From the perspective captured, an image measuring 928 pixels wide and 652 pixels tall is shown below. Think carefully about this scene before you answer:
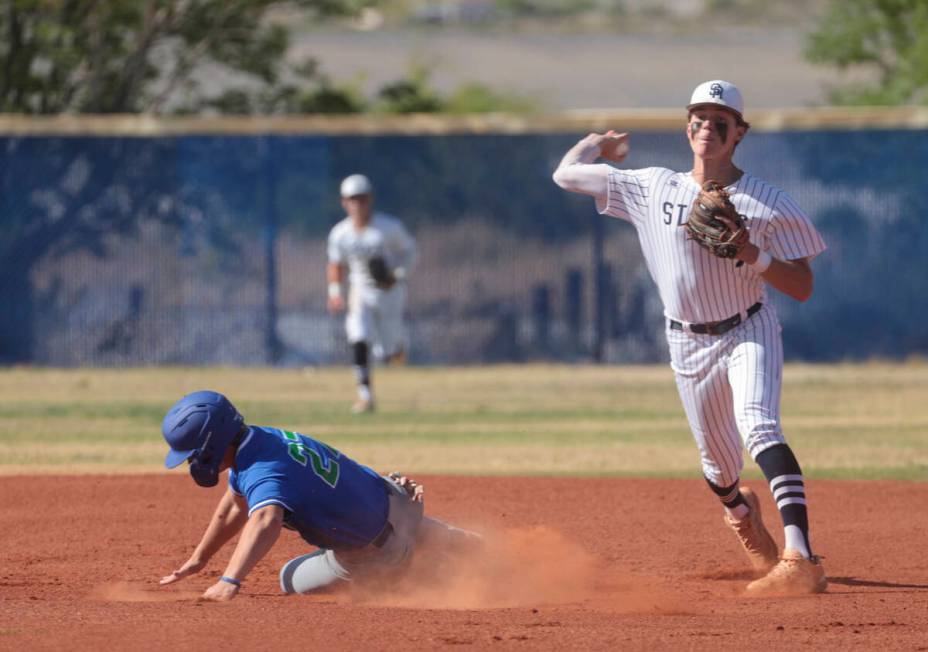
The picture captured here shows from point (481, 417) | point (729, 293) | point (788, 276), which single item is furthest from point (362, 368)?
point (788, 276)

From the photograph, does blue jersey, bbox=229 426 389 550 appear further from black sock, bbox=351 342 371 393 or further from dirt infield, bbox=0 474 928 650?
black sock, bbox=351 342 371 393

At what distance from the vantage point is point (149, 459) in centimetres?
1127

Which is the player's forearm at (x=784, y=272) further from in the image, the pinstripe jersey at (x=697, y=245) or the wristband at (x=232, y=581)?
the wristband at (x=232, y=581)

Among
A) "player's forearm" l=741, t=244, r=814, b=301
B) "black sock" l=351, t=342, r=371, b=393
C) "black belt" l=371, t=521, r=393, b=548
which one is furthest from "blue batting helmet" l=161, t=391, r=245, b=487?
"black sock" l=351, t=342, r=371, b=393

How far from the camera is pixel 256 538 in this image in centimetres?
570

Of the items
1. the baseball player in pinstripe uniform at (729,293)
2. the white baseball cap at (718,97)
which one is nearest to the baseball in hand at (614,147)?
the baseball player in pinstripe uniform at (729,293)

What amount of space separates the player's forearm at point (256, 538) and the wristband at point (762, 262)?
2.08 metres

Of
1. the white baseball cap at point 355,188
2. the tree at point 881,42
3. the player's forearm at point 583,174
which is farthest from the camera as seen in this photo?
the tree at point 881,42

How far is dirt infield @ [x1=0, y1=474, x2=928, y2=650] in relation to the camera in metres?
5.45

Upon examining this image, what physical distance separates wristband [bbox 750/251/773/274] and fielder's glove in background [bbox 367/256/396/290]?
28.1 ft

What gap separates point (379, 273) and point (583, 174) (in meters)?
7.93

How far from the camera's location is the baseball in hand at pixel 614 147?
7.11 m

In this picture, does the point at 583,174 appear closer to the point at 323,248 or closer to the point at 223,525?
the point at 223,525

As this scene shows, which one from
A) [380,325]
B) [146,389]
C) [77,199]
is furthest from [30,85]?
[380,325]
